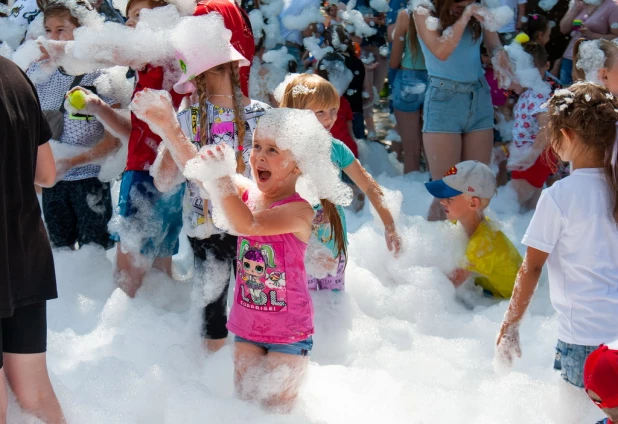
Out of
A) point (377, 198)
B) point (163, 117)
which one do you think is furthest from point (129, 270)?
point (163, 117)

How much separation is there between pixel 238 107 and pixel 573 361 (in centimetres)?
153

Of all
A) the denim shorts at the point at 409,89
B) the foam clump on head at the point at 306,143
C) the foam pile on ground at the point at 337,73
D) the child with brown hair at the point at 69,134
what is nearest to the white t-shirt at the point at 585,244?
the foam clump on head at the point at 306,143

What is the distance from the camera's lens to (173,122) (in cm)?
273

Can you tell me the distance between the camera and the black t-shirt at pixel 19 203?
2.27m

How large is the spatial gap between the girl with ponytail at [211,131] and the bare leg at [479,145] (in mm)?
1839

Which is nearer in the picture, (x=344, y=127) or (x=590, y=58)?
(x=590, y=58)

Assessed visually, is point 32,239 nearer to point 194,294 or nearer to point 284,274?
point 284,274

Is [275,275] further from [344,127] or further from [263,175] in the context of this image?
[344,127]

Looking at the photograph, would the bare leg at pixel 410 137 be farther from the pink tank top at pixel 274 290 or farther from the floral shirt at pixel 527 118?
the pink tank top at pixel 274 290

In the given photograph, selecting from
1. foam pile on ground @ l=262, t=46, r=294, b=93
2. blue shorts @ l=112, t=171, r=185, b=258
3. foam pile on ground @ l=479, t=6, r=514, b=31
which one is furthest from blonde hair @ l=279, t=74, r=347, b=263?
foam pile on ground @ l=262, t=46, r=294, b=93

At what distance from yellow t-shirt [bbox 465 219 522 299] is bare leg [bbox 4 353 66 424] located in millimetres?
2264

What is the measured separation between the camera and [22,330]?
7.84 ft

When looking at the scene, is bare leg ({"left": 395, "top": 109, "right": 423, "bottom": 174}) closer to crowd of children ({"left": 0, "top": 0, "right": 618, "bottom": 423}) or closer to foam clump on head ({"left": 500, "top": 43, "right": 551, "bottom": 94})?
crowd of children ({"left": 0, "top": 0, "right": 618, "bottom": 423})

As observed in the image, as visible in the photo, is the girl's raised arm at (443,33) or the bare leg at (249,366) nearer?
the bare leg at (249,366)
